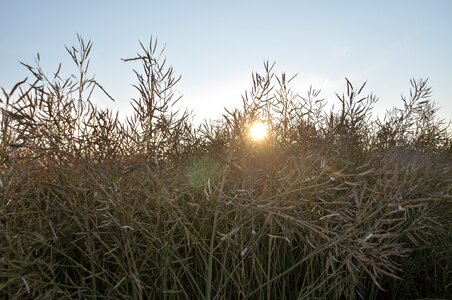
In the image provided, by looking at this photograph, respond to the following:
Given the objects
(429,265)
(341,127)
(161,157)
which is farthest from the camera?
(429,265)

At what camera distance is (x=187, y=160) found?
59.8 inches

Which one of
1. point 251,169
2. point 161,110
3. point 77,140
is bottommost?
point 251,169

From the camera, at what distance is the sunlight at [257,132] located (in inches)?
64.7

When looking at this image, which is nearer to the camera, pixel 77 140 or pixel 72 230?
pixel 77 140

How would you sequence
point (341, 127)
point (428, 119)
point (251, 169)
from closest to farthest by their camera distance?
1. point (251, 169)
2. point (341, 127)
3. point (428, 119)

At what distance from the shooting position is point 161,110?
1578 mm

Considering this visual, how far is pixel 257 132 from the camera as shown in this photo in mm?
1693

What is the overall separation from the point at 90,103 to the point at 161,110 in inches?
Result: 9.6

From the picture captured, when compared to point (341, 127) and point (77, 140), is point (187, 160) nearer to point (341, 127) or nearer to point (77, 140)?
point (77, 140)

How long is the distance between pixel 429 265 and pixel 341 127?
0.95m

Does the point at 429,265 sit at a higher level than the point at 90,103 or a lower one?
lower

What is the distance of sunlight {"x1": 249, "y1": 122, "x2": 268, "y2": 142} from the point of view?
1643 millimetres

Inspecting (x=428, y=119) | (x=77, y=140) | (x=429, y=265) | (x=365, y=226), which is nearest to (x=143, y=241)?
(x=77, y=140)

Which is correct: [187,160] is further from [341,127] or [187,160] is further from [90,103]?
[341,127]
